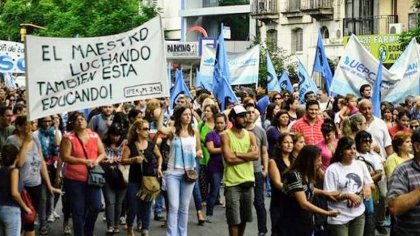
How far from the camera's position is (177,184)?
36.6 ft

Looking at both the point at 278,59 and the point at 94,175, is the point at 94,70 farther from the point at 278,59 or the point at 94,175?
the point at 278,59

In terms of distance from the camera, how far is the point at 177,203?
36.3 ft

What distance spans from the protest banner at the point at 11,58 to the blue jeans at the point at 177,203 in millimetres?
19417

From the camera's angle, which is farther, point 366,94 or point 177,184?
point 366,94

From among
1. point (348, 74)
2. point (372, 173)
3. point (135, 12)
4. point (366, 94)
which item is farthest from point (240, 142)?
point (135, 12)

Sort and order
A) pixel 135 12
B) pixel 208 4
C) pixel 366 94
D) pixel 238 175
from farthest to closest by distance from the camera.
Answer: pixel 208 4 < pixel 135 12 < pixel 366 94 < pixel 238 175

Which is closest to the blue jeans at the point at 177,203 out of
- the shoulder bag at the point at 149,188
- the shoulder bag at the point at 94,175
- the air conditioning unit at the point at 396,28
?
the shoulder bag at the point at 149,188

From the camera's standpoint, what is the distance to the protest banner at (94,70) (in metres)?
10.3

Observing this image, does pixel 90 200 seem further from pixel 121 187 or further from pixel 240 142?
pixel 240 142

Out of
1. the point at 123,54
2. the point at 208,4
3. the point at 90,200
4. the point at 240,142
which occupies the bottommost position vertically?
the point at 90,200

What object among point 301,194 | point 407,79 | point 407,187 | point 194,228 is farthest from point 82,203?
point 407,79

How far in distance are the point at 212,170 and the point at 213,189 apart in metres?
0.30

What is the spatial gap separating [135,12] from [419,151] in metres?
43.5

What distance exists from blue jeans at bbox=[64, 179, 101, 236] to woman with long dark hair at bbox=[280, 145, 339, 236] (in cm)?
295
